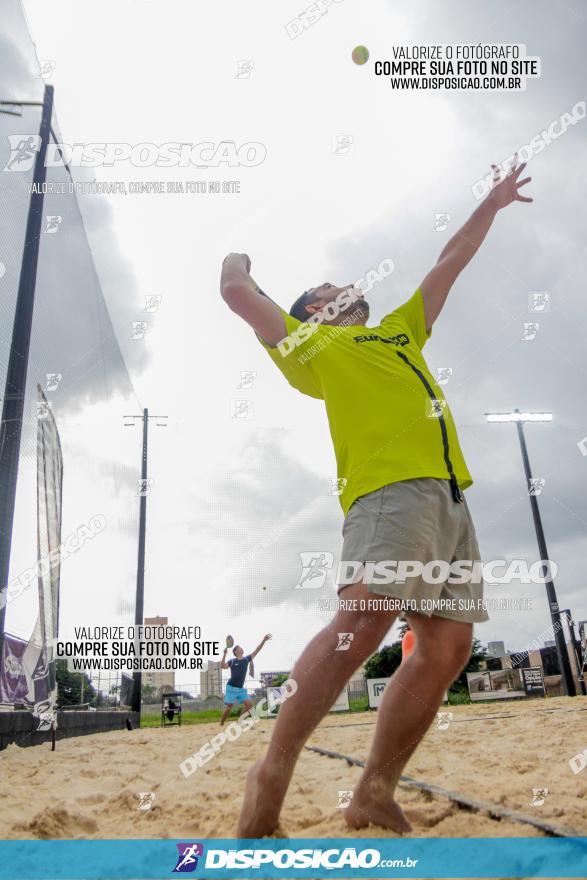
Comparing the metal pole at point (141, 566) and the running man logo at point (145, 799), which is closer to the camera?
the running man logo at point (145, 799)

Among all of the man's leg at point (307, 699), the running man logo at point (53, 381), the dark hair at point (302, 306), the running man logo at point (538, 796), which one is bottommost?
the running man logo at point (538, 796)

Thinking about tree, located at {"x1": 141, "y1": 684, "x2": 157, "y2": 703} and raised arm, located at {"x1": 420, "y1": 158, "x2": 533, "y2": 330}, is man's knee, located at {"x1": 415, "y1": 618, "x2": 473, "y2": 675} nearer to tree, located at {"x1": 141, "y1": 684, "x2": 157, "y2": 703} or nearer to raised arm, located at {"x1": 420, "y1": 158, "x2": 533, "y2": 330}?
raised arm, located at {"x1": 420, "y1": 158, "x2": 533, "y2": 330}

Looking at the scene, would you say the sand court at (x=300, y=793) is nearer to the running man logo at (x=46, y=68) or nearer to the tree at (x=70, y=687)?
the tree at (x=70, y=687)

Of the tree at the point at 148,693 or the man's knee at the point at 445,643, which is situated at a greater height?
the man's knee at the point at 445,643

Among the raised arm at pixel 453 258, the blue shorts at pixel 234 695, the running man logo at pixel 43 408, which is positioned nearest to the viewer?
the raised arm at pixel 453 258

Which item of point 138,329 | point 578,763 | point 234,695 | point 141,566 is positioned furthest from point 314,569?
point 141,566

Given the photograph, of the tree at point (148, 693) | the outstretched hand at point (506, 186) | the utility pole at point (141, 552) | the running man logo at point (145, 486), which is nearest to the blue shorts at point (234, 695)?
the utility pole at point (141, 552)

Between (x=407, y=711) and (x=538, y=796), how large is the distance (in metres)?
0.58

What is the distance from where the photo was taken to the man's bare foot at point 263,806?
106 cm

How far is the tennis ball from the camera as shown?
11.9 ft

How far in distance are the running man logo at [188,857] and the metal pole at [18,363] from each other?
295 centimetres

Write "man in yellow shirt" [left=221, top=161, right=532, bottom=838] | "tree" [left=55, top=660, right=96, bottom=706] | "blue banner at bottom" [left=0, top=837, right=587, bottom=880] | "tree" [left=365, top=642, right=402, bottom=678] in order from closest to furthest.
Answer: "blue banner at bottom" [left=0, top=837, right=587, bottom=880] → "man in yellow shirt" [left=221, top=161, right=532, bottom=838] → "tree" [left=55, top=660, right=96, bottom=706] → "tree" [left=365, top=642, right=402, bottom=678]

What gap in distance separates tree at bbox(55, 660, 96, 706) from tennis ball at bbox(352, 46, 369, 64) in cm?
547

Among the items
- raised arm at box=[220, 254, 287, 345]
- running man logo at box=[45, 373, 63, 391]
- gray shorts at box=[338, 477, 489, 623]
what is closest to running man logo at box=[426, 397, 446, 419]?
gray shorts at box=[338, 477, 489, 623]
